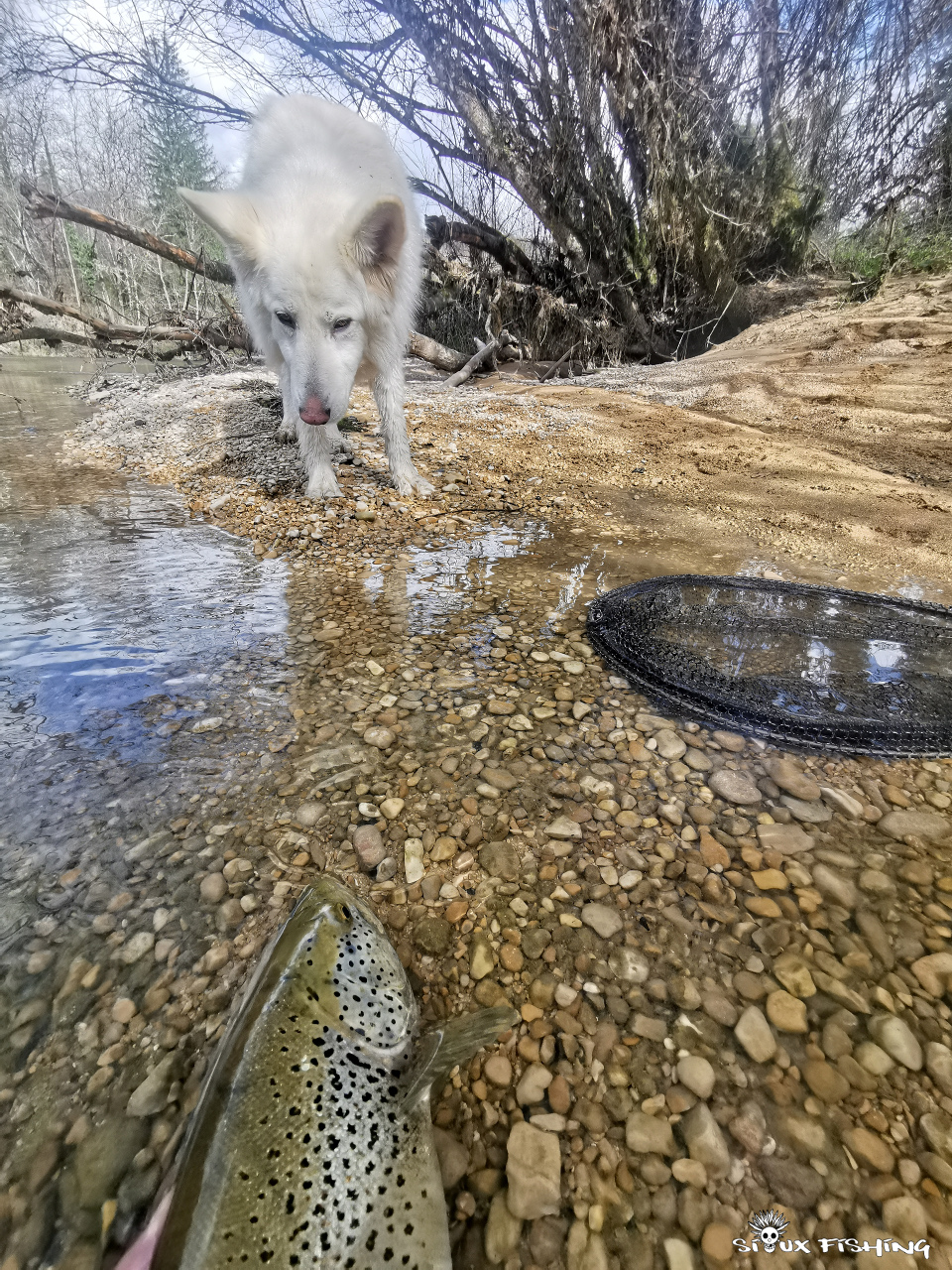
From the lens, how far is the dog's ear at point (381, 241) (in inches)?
137

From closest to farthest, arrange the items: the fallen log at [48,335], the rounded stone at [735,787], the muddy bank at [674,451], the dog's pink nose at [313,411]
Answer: the rounded stone at [735,787] → the dog's pink nose at [313,411] → the muddy bank at [674,451] → the fallen log at [48,335]

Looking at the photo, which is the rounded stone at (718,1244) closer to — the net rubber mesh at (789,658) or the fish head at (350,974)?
the fish head at (350,974)

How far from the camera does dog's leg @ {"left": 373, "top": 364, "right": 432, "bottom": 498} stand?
185 inches

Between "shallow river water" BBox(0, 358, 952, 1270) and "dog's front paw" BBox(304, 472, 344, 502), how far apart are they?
207cm

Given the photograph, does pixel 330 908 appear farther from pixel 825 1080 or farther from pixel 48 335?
pixel 48 335

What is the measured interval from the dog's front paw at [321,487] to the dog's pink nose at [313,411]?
104 cm

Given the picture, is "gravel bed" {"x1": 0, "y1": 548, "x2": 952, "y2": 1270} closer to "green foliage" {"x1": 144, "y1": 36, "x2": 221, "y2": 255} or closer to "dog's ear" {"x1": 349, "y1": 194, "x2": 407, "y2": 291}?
"dog's ear" {"x1": 349, "y1": 194, "x2": 407, "y2": 291}

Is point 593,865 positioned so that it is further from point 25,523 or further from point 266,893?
point 25,523

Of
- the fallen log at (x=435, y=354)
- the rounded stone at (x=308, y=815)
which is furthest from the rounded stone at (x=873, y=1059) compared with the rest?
the fallen log at (x=435, y=354)

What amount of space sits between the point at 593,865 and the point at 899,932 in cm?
76

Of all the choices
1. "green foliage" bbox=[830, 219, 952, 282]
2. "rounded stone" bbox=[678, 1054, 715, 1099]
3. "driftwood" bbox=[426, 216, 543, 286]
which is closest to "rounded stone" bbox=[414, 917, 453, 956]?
"rounded stone" bbox=[678, 1054, 715, 1099]

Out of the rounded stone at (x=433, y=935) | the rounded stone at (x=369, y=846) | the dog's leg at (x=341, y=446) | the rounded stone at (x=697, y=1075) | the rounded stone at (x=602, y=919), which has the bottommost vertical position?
the rounded stone at (x=433, y=935)

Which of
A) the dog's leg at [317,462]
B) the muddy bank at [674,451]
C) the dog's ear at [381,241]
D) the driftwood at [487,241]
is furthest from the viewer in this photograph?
the driftwood at [487,241]

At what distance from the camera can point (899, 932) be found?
1.48 metres
